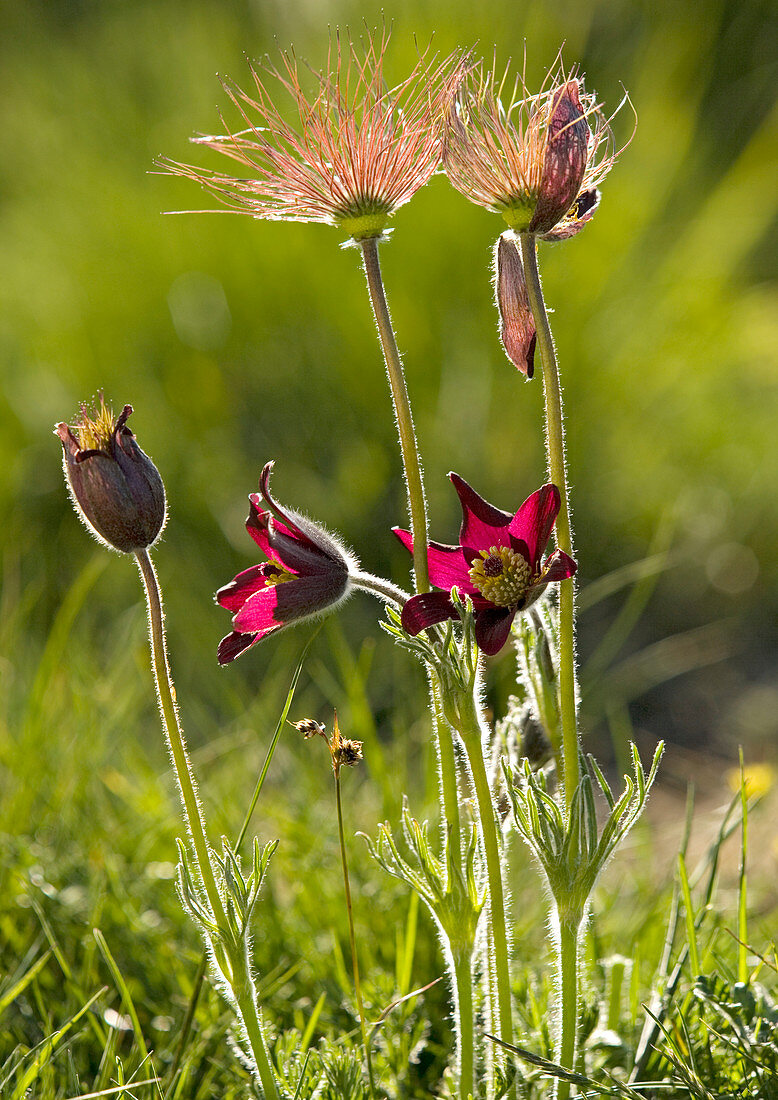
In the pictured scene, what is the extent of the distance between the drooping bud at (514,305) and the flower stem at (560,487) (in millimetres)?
45

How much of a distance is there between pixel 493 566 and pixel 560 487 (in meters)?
0.13

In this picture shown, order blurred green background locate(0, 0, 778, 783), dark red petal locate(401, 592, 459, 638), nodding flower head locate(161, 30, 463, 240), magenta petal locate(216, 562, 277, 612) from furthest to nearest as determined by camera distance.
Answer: blurred green background locate(0, 0, 778, 783) → magenta petal locate(216, 562, 277, 612) → nodding flower head locate(161, 30, 463, 240) → dark red petal locate(401, 592, 459, 638)

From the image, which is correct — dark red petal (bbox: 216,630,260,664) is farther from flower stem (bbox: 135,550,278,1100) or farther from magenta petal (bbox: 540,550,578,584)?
magenta petal (bbox: 540,550,578,584)

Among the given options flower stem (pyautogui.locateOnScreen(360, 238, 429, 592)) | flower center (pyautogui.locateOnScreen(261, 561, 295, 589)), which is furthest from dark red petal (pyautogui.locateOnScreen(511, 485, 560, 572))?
flower center (pyautogui.locateOnScreen(261, 561, 295, 589))

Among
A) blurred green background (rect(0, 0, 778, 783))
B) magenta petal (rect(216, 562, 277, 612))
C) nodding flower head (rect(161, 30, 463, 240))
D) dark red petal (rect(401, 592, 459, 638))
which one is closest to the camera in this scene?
dark red petal (rect(401, 592, 459, 638))

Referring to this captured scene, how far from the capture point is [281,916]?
1.98m

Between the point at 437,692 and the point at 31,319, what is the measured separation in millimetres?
3903

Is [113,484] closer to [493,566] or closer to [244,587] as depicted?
[244,587]

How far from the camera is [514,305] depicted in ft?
3.85

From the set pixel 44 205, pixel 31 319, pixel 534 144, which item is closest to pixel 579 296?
pixel 31 319

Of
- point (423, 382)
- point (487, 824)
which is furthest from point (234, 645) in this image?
point (423, 382)

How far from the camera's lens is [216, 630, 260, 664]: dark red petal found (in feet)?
3.81

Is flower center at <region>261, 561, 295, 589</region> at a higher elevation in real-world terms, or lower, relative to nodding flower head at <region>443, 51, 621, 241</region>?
lower

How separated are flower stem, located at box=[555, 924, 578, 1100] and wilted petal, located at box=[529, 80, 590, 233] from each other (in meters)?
0.77
